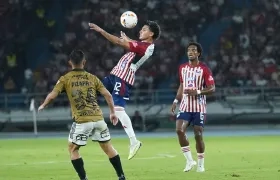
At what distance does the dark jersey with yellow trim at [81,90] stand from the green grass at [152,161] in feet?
6.40

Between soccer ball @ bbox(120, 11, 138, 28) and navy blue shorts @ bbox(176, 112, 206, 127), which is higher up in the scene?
soccer ball @ bbox(120, 11, 138, 28)

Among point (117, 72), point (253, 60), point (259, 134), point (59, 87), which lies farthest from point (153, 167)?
point (253, 60)

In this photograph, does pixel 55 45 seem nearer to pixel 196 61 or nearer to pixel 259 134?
pixel 259 134

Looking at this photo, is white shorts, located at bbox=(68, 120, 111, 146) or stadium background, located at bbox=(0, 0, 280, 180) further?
stadium background, located at bbox=(0, 0, 280, 180)

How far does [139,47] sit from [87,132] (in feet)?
12.7

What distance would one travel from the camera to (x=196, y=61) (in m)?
15.6

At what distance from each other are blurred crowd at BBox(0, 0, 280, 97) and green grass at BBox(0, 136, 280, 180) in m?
7.12

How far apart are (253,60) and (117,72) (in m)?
18.9

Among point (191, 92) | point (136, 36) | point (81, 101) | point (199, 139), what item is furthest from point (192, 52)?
point (136, 36)

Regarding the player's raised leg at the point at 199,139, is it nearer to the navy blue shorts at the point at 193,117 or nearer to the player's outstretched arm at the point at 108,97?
the navy blue shorts at the point at 193,117

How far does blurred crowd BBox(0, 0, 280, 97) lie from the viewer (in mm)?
33812

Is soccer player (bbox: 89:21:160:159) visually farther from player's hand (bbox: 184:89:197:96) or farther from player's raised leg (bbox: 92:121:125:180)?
player's raised leg (bbox: 92:121:125:180)

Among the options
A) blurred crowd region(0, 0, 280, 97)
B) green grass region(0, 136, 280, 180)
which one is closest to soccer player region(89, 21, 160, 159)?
green grass region(0, 136, 280, 180)

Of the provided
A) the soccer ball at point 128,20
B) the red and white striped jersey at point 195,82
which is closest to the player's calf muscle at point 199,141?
the red and white striped jersey at point 195,82
